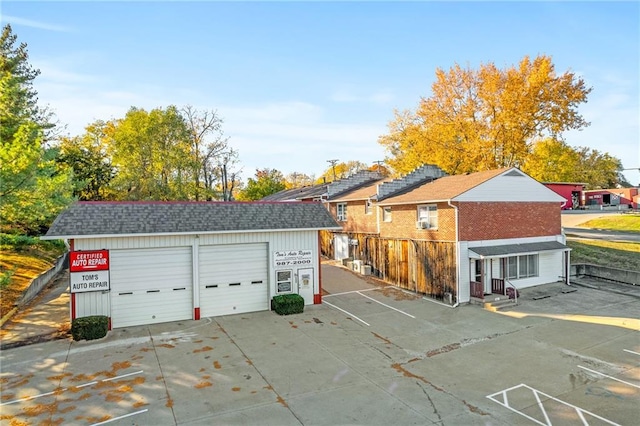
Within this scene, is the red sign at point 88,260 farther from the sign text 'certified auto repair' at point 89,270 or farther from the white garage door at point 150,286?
the white garage door at point 150,286

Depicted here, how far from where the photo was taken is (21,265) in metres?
23.8

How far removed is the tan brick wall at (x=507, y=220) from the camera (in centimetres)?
2008

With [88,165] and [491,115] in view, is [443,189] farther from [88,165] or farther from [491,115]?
[88,165]

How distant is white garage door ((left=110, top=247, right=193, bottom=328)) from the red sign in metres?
0.38

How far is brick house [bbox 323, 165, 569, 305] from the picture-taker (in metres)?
19.8

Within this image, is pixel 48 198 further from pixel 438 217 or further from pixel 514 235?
pixel 514 235

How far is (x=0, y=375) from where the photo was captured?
1117cm

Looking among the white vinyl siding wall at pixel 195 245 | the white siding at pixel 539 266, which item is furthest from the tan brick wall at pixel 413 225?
the white vinyl siding wall at pixel 195 245

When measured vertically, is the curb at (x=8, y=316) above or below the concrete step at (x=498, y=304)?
above

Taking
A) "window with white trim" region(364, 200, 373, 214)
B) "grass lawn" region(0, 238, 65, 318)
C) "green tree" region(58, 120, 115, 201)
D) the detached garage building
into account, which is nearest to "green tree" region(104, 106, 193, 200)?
"green tree" region(58, 120, 115, 201)

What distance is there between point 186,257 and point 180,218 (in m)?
1.74

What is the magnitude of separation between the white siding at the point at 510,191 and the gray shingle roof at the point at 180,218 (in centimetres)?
801

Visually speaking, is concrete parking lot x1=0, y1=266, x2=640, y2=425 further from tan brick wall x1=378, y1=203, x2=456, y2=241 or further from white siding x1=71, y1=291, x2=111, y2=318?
tan brick wall x1=378, y1=203, x2=456, y2=241

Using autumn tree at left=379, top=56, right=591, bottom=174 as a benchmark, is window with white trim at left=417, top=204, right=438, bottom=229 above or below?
below
